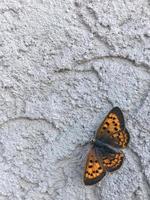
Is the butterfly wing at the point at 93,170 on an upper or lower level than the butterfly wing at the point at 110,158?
lower

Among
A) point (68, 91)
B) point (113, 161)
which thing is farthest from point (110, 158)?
point (68, 91)

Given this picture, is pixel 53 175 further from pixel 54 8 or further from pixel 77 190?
pixel 54 8

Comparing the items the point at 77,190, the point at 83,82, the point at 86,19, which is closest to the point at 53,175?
the point at 77,190

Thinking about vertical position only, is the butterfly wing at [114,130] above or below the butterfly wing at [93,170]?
above

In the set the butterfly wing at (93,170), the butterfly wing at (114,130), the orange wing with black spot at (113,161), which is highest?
the butterfly wing at (114,130)
